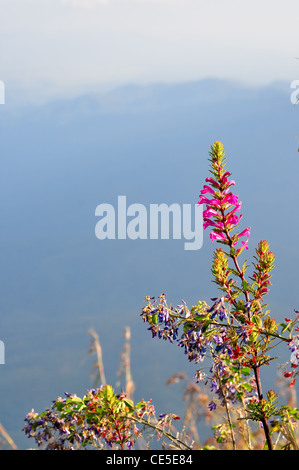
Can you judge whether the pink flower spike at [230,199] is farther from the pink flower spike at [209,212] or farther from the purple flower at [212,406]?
the purple flower at [212,406]

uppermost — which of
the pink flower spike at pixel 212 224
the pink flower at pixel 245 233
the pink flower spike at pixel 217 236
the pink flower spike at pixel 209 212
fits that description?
the pink flower spike at pixel 209 212

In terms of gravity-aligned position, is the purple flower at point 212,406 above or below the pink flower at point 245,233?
below

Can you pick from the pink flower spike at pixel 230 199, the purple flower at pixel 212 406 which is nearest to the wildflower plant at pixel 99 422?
the purple flower at pixel 212 406

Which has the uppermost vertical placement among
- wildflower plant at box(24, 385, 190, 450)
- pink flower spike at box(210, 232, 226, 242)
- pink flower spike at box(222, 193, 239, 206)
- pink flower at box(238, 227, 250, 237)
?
pink flower spike at box(222, 193, 239, 206)

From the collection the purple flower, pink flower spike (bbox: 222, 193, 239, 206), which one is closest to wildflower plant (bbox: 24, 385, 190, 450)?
the purple flower

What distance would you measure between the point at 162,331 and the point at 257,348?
0.57 meters

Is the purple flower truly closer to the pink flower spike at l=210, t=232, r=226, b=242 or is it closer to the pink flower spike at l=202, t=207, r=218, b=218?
the pink flower spike at l=210, t=232, r=226, b=242

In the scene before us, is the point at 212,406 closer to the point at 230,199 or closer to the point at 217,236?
the point at 217,236

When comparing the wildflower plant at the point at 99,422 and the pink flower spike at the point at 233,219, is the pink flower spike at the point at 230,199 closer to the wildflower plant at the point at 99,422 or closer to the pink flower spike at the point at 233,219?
the pink flower spike at the point at 233,219
